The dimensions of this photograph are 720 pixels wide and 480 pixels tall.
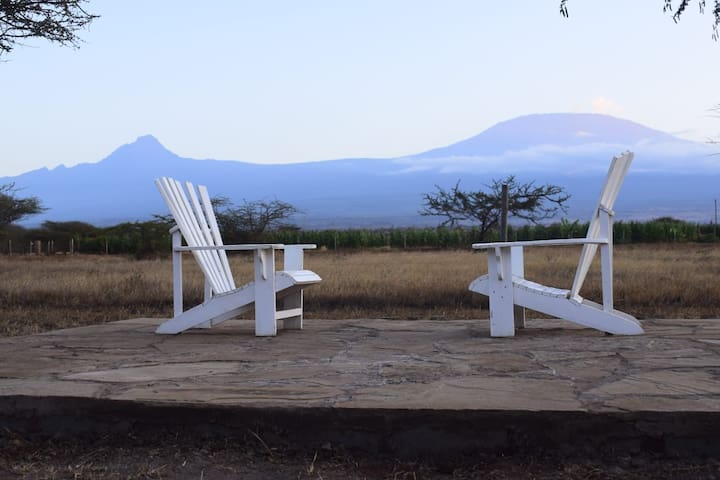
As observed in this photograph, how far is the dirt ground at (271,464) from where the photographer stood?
129 inches

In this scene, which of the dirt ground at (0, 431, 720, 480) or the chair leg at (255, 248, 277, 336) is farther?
the chair leg at (255, 248, 277, 336)

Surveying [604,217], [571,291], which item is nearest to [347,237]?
[604,217]

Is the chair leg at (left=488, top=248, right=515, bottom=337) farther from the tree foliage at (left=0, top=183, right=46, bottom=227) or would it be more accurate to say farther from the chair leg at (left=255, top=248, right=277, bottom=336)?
the tree foliage at (left=0, top=183, right=46, bottom=227)

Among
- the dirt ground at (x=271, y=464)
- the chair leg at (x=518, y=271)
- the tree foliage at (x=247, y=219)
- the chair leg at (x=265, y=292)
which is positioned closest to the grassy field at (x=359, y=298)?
the chair leg at (x=518, y=271)

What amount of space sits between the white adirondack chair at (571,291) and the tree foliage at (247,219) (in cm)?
1932

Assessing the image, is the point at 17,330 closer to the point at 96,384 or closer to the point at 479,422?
the point at 96,384

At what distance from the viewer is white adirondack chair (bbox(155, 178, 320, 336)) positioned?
240 inches

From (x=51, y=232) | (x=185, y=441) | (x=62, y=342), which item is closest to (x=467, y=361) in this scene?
(x=185, y=441)

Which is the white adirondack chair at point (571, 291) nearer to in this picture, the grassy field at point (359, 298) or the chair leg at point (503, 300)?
the chair leg at point (503, 300)

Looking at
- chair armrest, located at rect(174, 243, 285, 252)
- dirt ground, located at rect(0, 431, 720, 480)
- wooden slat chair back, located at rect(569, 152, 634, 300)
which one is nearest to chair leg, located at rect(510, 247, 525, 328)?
wooden slat chair back, located at rect(569, 152, 634, 300)

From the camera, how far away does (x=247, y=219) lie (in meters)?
25.6

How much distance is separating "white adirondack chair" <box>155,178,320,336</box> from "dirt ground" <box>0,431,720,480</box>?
244cm

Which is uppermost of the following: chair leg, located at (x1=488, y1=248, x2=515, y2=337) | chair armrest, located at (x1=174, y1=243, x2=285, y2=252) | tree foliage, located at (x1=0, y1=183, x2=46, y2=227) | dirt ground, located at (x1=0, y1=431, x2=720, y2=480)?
tree foliage, located at (x1=0, y1=183, x2=46, y2=227)

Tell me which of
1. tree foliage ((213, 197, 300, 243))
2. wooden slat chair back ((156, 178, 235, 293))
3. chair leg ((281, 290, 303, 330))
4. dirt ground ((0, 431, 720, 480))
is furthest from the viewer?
tree foliage ((213, 197, 300, 243))
